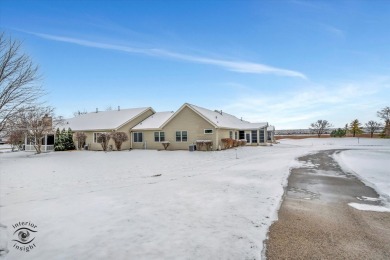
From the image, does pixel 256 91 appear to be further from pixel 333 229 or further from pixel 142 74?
pixel 333 229

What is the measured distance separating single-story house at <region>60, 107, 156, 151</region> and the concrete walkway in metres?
25.3

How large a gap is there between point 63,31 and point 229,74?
66.6 feet

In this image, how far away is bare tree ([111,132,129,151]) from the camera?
27984 mm

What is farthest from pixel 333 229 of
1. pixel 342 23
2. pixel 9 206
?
pixel 342 23

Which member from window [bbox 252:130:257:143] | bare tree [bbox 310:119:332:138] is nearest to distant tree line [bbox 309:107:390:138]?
bare tree [bbox 310:119:332:138]

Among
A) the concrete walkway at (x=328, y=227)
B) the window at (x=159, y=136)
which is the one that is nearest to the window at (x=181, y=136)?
the window at (x=159, y=136)

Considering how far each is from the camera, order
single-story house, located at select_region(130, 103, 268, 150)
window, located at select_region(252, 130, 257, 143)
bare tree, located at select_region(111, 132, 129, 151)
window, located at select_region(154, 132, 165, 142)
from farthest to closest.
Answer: window, located at select_region(252, 130, 257, 143) → window, located at select_region(154, 132, 165, 142) → bare tree, located at select_region(111, 132, 129, 151) → single-story house, located at select_region(130, 103, 268, 150)

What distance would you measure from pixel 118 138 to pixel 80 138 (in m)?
6.53

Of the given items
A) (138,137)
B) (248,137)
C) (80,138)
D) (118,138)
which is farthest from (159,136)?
(248,137)

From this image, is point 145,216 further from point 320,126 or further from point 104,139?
point 320,126

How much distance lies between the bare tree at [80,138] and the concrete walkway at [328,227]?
2895 centimetres

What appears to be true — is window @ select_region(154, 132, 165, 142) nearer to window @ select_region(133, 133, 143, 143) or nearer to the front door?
window @ select_region(133, 133, 143, 143)

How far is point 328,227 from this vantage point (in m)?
4.96

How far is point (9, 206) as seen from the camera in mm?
6973
